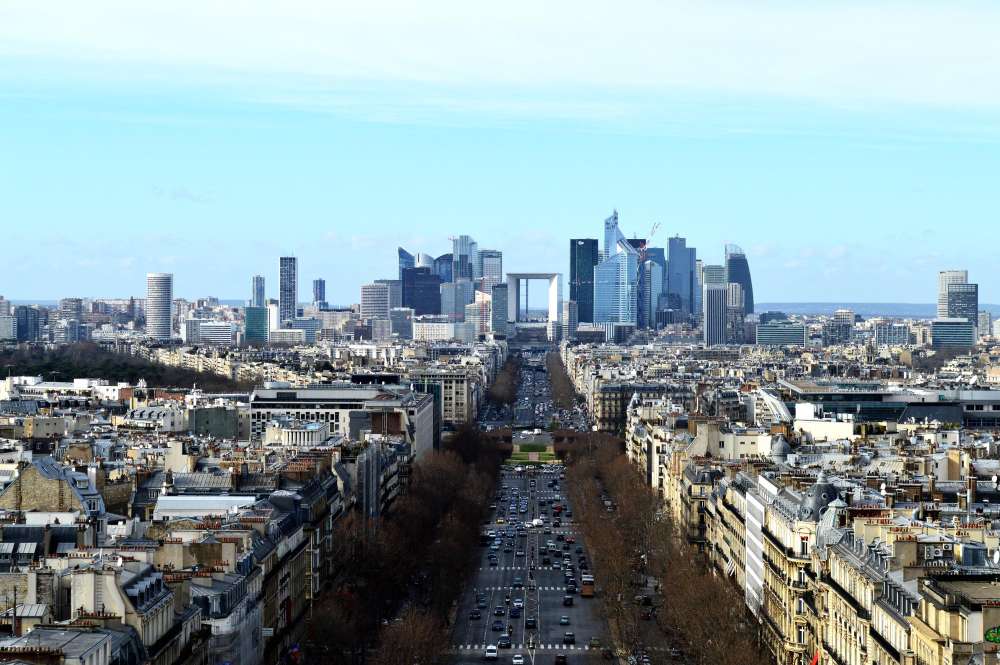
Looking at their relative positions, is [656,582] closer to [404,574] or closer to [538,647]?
[404,574]

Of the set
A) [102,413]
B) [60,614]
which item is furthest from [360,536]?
[102,413]

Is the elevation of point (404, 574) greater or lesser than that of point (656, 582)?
greater

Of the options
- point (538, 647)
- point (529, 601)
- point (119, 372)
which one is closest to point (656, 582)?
point (529, 601)

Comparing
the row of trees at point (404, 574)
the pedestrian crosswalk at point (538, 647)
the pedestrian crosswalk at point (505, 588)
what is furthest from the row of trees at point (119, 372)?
the pedestrian crosswalk at point (538, 647)

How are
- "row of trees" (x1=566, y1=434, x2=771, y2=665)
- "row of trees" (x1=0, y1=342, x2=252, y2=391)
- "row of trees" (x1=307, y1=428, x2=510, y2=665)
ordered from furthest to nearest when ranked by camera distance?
"row of trees" (x1=0, y1=342, x2=252, y2=391), "row of trees" (x1=566, y1=434, x2=771, y2=665), "row of trees" (x1=307, y1=428, x2=510, y2=665)

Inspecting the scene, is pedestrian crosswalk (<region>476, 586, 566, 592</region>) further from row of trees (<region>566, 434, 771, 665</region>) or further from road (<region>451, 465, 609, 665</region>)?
row of trees (<region>566, 434, 771, 665</region>)

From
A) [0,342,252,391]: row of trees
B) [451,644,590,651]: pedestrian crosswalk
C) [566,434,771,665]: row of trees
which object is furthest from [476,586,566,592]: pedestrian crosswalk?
[0,342,252,391]: row of trees

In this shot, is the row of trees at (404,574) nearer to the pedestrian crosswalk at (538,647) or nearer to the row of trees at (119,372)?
the pedestrian crosswalk at (538,647)
